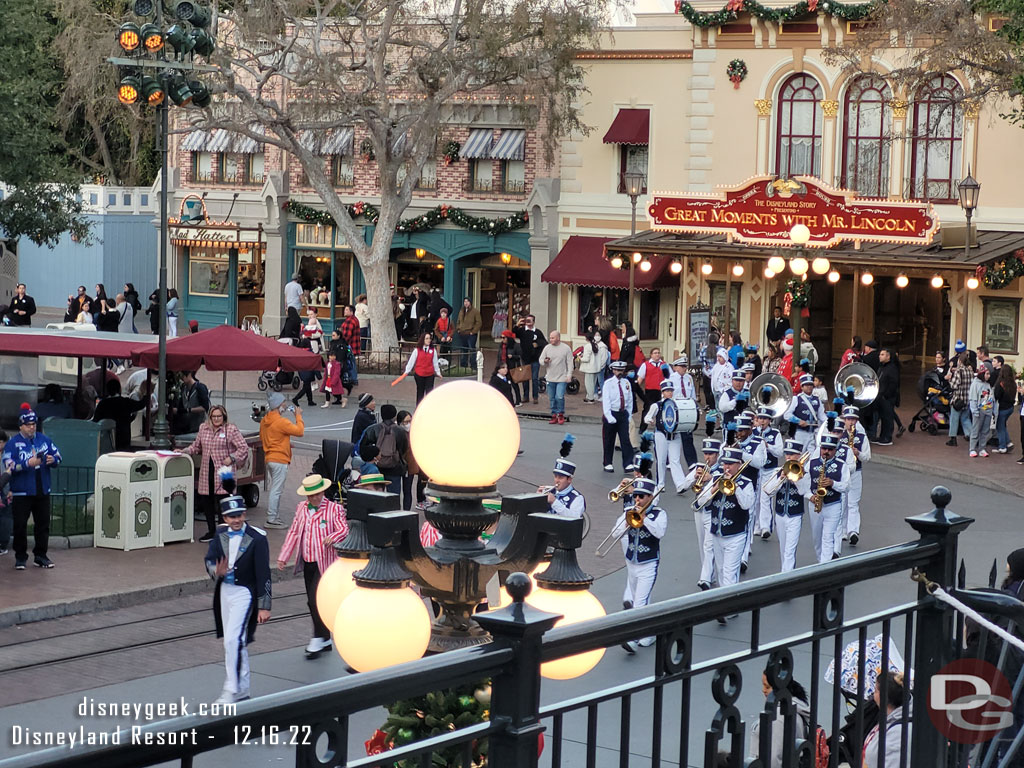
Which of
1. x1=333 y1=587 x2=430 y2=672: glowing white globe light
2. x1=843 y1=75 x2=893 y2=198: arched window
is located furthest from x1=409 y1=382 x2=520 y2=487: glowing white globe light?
x1=843 y1=75 x2=893 y2=198: arched window

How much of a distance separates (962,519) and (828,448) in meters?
11.8

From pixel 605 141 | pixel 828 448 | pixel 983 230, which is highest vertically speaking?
pixel 605 141

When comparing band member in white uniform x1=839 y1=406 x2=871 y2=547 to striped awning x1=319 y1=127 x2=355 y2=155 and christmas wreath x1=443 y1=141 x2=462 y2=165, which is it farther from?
striped awning x1=319 y1=127 x2=355 y2=155

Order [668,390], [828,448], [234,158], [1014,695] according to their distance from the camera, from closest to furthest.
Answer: [1014,695]
[828,448]
[668,390]
[234,158]

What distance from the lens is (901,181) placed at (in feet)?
110

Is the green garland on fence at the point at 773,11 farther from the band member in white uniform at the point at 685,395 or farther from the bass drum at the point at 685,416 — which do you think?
the bass drum at the point at 685,416

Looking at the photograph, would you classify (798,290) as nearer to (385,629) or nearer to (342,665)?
(342,665)

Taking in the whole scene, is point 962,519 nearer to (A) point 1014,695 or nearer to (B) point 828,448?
(A) point 1014,695

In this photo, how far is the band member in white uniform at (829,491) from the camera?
16109 millimetres

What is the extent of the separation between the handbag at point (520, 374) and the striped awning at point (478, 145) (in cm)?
1042

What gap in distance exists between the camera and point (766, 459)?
1717 cm

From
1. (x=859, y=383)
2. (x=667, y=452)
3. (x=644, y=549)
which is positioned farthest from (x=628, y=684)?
(x=859, y=383)

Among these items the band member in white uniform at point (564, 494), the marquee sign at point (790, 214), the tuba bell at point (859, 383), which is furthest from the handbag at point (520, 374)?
the band member in white uniform at point (564, 494)

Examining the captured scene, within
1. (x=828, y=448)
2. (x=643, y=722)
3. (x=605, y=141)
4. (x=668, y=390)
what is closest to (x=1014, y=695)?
(x=643, y=722)
